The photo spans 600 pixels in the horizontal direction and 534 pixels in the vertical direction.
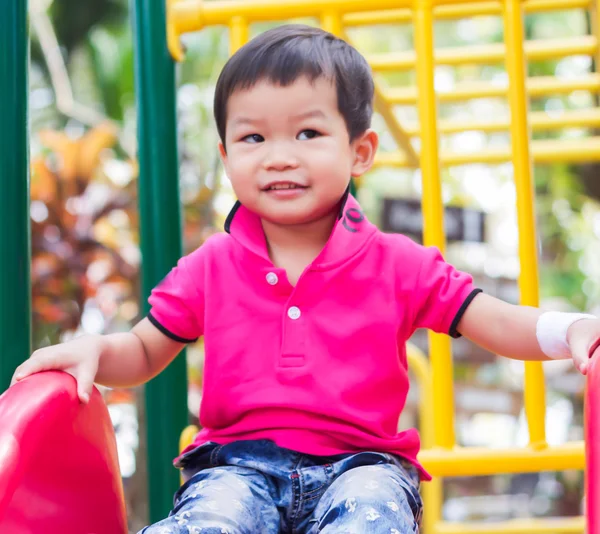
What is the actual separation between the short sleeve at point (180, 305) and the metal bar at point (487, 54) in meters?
1.23

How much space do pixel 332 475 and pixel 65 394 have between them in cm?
38

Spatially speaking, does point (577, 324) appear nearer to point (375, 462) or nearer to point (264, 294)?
point (375, 462)

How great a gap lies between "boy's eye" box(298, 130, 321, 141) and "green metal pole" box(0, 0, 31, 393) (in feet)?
1.59

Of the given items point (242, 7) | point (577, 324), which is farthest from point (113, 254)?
point (577, 324)

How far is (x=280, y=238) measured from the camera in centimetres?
135

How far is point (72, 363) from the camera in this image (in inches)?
46.0

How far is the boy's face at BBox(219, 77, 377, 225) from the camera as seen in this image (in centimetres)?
124

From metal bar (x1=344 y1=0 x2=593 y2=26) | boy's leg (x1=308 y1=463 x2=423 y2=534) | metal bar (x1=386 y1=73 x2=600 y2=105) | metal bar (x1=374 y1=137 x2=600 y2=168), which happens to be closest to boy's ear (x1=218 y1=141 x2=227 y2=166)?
boy's leg (x1=308 y1=463 x2=423 y2=534)

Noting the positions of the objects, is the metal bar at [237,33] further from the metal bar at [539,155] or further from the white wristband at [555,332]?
the metal bar at [539,155]

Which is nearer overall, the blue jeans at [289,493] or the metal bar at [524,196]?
the blue jeans at [289,493]

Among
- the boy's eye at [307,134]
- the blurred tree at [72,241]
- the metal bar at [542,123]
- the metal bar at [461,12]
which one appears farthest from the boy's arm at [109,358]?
the blurred tree at [72,241]

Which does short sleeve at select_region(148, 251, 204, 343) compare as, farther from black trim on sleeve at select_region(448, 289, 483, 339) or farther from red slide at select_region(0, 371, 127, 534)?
black trim on sleeve at select_region(448, 289, 483, 339)

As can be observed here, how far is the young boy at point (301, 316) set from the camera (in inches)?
47.5

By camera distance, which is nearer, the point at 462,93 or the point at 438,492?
the point at 462,93
